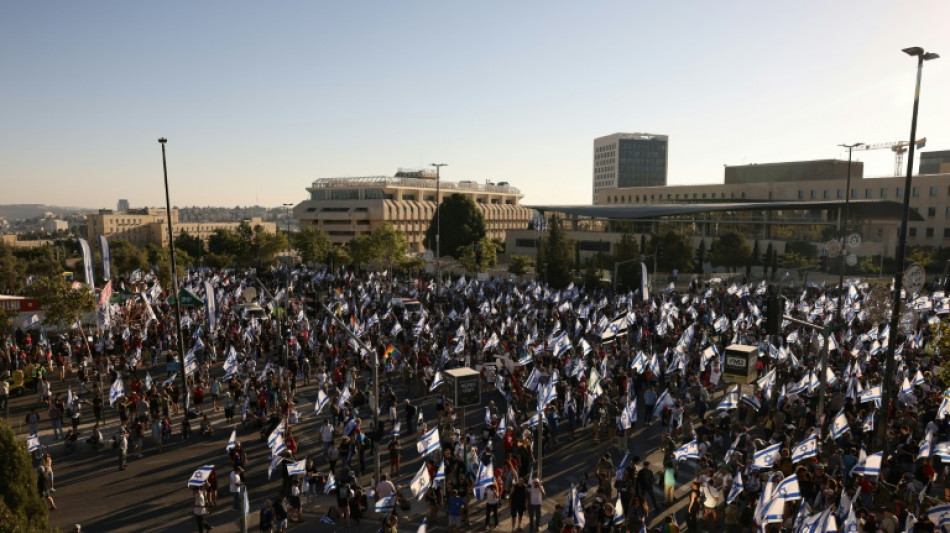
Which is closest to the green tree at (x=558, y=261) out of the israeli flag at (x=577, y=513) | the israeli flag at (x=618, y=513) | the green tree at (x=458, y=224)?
the green tree at (x=458, y=224)

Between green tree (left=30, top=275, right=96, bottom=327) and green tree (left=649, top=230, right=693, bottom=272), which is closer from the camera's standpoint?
green tree (left=30, top=275, right=96, bottom=327)

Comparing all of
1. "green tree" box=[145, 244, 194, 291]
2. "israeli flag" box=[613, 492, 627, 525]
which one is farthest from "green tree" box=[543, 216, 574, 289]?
"israeli flag" box=[613, 492, 627, 525]

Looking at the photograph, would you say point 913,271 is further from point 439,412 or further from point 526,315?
point 439,412

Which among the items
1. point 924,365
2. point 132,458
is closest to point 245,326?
point 132,458

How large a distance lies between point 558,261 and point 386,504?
146 feet

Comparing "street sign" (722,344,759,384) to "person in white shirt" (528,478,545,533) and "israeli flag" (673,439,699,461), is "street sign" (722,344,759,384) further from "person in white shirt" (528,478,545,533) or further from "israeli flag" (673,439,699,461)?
"person in white shirt" (528,478,545,533)

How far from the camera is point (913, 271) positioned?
27.5 metres

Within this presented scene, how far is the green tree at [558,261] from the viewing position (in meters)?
56.6

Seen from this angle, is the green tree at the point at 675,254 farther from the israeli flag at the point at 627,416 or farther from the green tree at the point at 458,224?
the israeli flag at the point at 627,416

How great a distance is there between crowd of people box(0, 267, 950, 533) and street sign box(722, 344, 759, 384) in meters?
0.55

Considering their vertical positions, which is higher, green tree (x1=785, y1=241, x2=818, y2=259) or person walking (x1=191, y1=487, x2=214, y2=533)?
green tree (x1=785, y1=241, x2=818, y2=259)

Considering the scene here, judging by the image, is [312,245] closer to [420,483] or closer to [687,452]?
[420,483]

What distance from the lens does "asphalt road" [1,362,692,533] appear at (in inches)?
615

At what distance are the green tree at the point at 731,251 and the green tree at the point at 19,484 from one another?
227ft
